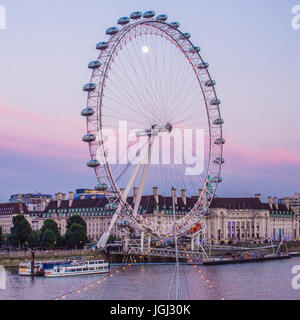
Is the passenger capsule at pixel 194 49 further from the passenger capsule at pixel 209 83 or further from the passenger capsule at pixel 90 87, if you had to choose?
the passenger capsule at pixel 90 87

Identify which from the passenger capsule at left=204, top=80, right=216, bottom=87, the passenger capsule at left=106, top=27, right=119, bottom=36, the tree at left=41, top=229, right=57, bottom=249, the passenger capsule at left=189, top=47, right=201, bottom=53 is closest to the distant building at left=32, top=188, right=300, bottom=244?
the tree at left=41, top=229, right=57, bottom=249

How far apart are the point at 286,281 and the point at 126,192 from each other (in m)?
14.4

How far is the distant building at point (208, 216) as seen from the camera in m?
86.9

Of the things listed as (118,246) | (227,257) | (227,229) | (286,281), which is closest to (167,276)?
(286,281)

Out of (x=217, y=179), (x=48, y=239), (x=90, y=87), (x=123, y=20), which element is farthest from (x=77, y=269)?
(x=48, y=239)

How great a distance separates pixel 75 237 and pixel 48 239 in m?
2.61

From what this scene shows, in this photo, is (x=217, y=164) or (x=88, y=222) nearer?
(x=217, y=164)

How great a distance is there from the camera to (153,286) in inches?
1422

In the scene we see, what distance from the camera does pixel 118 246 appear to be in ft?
198

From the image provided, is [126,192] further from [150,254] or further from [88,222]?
[88,222]

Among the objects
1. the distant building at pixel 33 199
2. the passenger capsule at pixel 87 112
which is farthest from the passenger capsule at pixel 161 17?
the distant building at pixel 33 199

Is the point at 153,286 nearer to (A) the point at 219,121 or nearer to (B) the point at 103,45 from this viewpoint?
(B) the point at 103,45

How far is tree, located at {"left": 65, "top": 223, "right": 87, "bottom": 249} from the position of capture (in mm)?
64000

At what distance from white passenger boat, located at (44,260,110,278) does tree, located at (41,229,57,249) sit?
1516 cm
